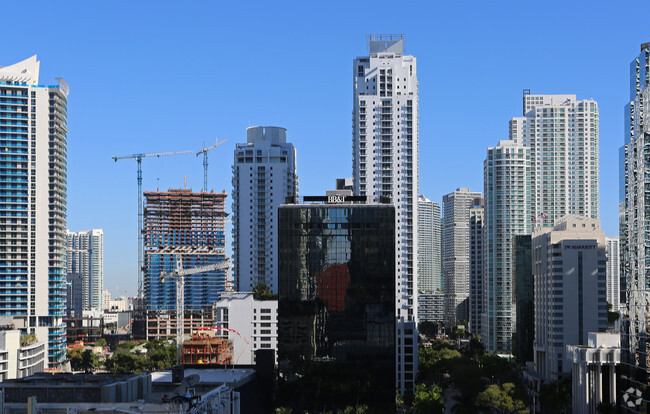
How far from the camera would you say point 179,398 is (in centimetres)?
5609

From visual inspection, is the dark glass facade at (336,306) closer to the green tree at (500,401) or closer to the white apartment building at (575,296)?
the green tree at (500,401)

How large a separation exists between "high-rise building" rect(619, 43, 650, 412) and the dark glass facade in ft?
133

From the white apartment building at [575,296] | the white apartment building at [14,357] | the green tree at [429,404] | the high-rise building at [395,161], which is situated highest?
the high-rise building at [395,161]

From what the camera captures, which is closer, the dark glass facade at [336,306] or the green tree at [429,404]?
the dark glass facade at [336,306]

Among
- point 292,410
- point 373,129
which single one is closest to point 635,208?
point 292,410

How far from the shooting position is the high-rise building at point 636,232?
10575 cm

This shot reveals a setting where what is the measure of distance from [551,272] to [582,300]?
964cm

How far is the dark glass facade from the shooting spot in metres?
138

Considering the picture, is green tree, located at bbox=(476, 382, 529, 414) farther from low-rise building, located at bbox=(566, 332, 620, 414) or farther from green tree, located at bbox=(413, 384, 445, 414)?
green tree, located at bbox=(413, 384, 445, 414)

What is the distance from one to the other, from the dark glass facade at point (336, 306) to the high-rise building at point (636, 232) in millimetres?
40425

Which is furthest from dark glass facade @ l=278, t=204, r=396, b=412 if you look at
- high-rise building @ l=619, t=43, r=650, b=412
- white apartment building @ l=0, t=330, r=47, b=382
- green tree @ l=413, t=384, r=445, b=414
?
white apartment building @ l=0, t=330, r=47, b=382

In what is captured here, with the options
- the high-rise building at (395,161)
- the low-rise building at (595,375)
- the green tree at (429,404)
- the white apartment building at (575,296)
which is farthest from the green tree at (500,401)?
the high-rise building at (395,161)

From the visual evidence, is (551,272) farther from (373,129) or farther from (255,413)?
(255,413)

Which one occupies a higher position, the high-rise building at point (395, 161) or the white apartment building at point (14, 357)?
the high-rise building at point (395, 161)
